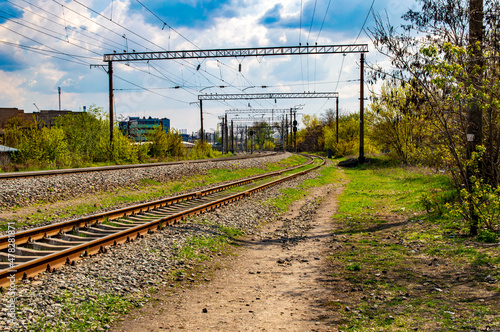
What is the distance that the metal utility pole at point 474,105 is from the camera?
8.05 metres

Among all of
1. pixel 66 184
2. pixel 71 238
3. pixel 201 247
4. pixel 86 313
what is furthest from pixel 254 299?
pixel 66 184

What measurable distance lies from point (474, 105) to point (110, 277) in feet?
27.2

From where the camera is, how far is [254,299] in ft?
19.2

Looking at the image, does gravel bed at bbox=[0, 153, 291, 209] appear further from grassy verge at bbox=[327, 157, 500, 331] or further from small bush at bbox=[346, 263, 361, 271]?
small bush at bbox=[346, 263, 361, 271]

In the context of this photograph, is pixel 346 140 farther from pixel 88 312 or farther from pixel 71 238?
pixel 88 312

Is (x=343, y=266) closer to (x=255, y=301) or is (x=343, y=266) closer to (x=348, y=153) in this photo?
(x=255, y=301)

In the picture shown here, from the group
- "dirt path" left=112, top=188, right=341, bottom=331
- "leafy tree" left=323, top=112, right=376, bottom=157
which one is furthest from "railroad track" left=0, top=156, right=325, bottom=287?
"leafy tree" left=323, top=112, right=376, bottom=157

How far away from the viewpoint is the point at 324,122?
120 m

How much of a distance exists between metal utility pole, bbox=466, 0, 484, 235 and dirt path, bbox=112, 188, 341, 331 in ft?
11.6

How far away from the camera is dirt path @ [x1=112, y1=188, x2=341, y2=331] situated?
4914mm

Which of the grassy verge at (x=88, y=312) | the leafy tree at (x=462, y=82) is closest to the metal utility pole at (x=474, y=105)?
the leafy tree at (x=462, y=82)

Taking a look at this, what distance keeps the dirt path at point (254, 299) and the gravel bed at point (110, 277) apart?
47cm

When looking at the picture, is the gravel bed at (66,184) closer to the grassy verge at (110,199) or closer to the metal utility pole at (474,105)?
the grassy verge at (110,199)

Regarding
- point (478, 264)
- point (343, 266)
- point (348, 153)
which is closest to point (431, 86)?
point (478, 264)
